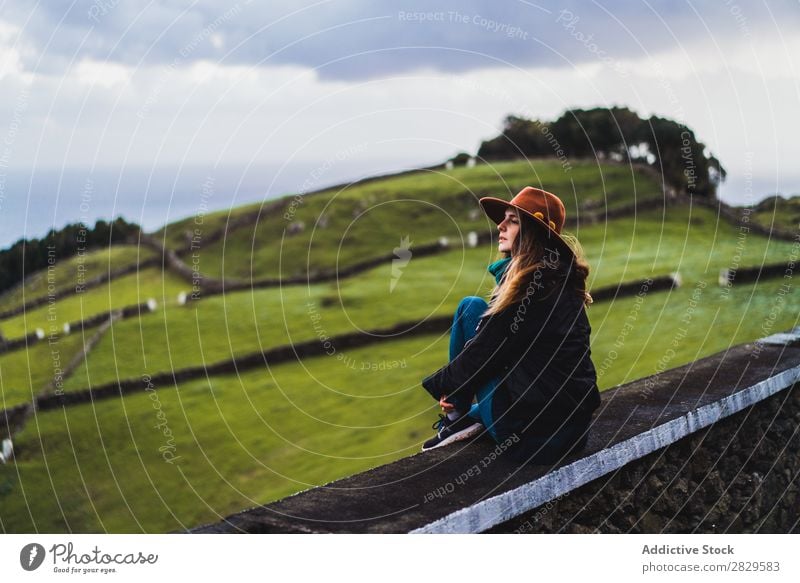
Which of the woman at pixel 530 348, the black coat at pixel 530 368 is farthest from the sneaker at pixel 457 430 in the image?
the black coat at pixel 530 368

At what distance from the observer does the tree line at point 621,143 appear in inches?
853

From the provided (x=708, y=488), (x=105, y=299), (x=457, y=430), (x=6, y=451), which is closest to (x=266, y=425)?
(x=6, y=451)

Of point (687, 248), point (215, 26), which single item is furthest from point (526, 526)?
point (687, 248)

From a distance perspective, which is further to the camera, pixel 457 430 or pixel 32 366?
pixel 32 366

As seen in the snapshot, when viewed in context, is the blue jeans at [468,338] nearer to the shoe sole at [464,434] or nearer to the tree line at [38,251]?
the shoe sole at [464,434]

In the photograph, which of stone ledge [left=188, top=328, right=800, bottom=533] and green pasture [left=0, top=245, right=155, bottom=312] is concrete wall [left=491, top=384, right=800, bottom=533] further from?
green pasture [left=0, top=245, right=155, bottom=312]

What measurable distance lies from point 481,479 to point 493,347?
0.67 meters

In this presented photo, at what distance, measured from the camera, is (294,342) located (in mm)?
22344

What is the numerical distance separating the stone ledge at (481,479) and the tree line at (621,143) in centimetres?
1409

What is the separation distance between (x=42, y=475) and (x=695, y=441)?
591 inches

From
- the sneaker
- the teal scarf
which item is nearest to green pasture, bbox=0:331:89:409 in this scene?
the sneaker

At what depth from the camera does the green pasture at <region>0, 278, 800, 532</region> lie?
639 inches

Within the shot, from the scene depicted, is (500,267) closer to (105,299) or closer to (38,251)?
(38,251)
